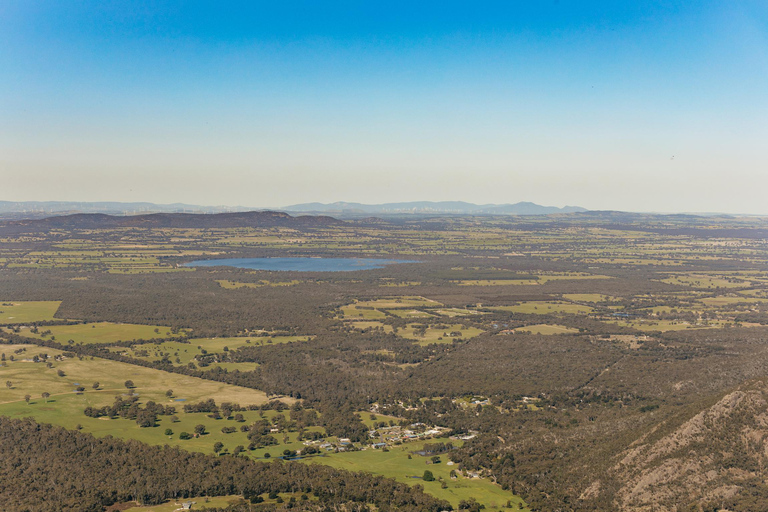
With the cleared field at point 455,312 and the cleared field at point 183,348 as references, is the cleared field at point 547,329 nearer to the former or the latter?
the cleared field at point 455,312

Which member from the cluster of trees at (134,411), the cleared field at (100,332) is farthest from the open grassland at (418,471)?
the cleared field at (100,332)

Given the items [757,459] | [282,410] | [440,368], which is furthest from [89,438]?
[757,459]

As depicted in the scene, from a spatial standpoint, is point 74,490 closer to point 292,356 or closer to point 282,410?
point 282,410

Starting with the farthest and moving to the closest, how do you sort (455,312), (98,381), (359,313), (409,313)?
1. (455,312)
2. (409,313)
3. (359,313)
4. (98,381)

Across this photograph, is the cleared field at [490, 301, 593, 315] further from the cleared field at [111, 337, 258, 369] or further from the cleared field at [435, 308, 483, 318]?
the cleared field at [111, 337, 258, 369]

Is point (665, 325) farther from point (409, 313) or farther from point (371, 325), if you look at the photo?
point (371, 325)

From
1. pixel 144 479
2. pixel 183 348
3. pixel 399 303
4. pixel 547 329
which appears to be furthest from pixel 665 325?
pixel 144 479
